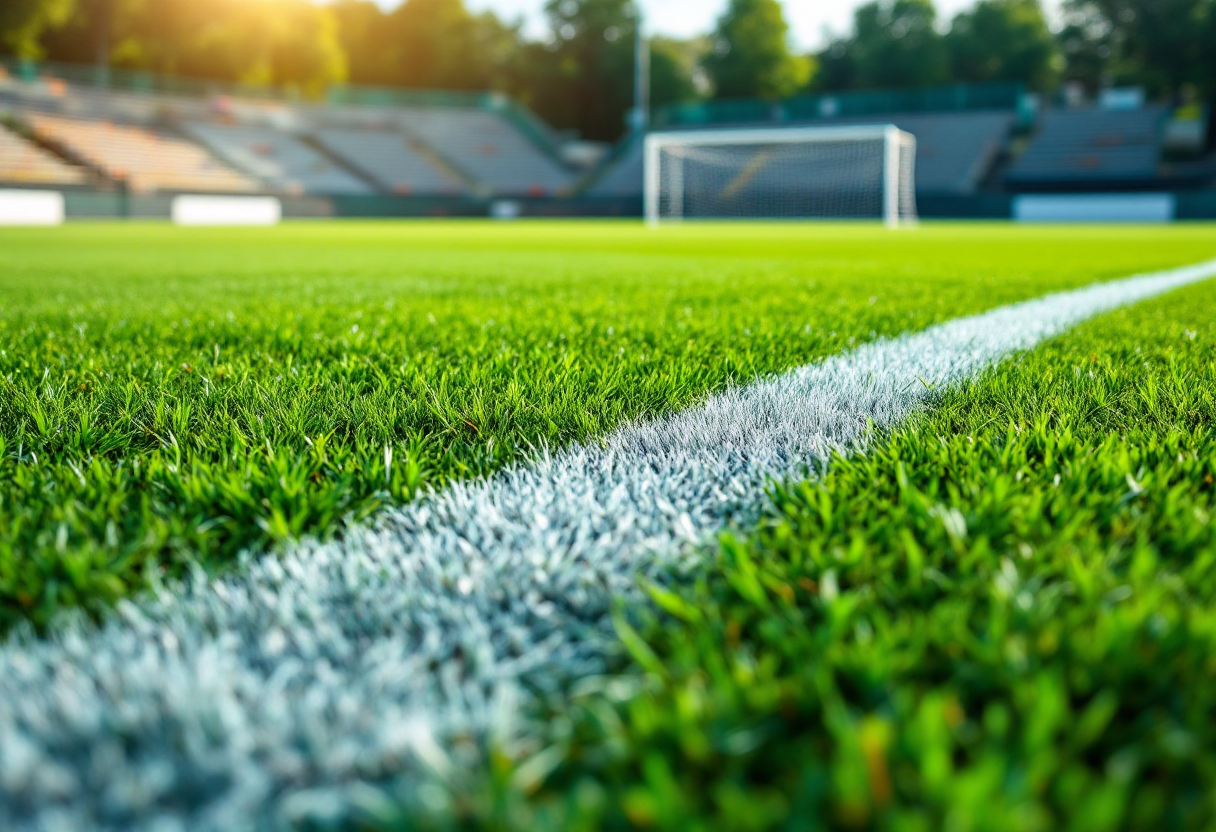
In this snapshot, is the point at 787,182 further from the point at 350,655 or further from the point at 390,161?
the point at 350,655

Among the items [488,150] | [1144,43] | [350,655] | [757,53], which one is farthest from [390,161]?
[350,655]

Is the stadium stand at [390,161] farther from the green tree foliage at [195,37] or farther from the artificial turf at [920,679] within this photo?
Answer: the artificial turf at [920,679]

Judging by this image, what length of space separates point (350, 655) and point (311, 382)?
1.57 m

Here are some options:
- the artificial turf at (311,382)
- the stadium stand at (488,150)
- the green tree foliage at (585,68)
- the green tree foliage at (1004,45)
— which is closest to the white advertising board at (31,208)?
the stadium stand at (488,150)

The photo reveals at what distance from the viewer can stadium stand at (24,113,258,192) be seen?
31.2m

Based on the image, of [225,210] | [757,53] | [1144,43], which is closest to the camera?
[225,210]

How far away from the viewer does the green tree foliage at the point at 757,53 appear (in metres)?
55.6

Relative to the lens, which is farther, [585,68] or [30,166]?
[585,68]

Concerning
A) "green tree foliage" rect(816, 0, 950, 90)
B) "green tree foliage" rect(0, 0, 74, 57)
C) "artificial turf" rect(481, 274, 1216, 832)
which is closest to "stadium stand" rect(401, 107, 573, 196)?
"green tree foliage" rect(0, 0, 74, 57)

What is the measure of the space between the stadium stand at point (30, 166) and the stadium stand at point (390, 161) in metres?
12.5

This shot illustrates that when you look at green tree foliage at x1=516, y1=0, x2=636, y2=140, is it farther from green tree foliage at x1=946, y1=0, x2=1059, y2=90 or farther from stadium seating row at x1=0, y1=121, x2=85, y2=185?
stadium seating row at x1=0, y1=121, x2=85, y2=185

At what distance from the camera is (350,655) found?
970 mm

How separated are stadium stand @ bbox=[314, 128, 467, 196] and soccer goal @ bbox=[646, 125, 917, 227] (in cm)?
1032

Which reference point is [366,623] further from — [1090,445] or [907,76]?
[907,76]
